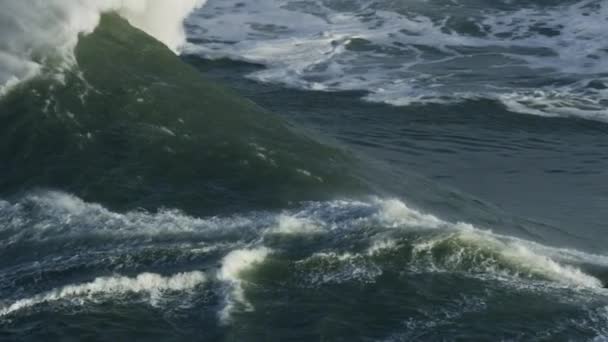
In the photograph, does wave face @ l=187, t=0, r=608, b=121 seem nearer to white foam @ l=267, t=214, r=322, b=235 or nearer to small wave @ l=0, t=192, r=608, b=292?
small wave @ l=0, t=192, r=608, b=292

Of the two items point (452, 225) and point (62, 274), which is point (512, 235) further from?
point (62, 274)

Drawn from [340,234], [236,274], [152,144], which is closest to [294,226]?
[340,234]

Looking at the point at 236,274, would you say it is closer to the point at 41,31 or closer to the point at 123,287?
the point at 123,287

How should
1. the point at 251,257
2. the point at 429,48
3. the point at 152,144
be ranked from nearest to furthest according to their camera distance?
the point at 251,257 < the point at 152,144 < the point at 429,48

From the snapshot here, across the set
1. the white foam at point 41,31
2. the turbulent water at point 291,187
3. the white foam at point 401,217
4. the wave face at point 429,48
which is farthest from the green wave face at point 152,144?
the wave face at point 429,48

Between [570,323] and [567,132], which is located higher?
[567,132]

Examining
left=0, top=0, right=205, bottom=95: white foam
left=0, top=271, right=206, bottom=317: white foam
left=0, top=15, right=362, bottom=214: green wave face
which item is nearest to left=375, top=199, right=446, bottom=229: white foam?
left=0, top=15, right=362, bottom=214: green wave face

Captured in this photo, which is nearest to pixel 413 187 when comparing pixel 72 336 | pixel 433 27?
pixel 72 336
